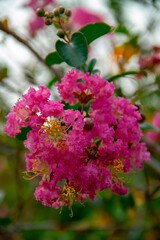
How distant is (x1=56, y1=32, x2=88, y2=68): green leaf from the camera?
40.5 inches

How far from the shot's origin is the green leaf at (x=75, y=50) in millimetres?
1029

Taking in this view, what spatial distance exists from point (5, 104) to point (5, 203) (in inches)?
68.1

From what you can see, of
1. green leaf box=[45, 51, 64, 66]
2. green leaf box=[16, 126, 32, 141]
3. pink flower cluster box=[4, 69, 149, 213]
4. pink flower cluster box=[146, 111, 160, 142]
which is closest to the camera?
pink flower cluster box=[4, 69, 149, 213]

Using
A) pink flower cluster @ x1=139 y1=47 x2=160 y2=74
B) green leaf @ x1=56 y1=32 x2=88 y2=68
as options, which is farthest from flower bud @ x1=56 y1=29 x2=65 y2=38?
pink flower cluster @ x1=139 y1=47 x2=160 y2=74

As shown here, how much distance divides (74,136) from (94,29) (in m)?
0.47

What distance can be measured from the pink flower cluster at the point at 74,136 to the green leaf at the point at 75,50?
0.17ft

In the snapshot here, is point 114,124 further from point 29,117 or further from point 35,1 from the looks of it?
point 35,1

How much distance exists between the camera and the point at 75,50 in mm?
1055

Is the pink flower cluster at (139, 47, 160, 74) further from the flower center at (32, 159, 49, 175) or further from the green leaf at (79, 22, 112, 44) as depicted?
the flower center at (32, 159, 49, 175)

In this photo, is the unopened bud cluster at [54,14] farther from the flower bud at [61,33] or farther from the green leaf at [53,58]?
the green leaf at [53,58]

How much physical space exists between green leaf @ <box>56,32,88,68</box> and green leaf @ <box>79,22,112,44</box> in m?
0.07

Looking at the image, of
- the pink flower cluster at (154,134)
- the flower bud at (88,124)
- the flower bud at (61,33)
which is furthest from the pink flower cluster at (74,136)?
the pink flower cluster at (154,134)

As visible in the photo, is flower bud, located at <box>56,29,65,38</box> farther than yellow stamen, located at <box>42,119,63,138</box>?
Yes

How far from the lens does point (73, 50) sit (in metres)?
1.06
